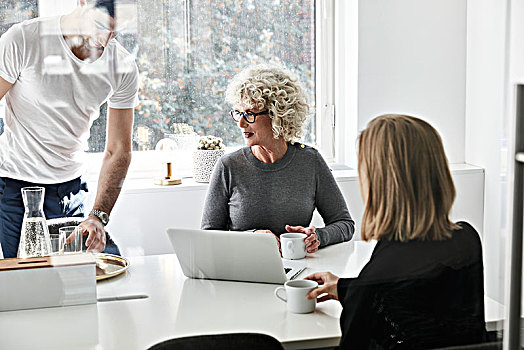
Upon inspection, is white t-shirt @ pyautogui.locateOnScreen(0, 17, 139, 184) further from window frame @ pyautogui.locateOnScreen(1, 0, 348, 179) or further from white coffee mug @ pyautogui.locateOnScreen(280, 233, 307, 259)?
white coffee mug @ pyautogui.locateOnScreen(280, 233, 307, 259)

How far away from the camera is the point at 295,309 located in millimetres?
1513

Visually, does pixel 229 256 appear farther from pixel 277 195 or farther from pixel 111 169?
pixel 111 169

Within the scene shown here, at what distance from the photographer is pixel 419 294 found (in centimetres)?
159

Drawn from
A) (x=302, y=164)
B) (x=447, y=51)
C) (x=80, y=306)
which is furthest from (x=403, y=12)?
(x=80, y=306)

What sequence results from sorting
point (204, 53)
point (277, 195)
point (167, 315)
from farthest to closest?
1. point (277, 195)
2. point (204, 53)
3. point (167, 315)

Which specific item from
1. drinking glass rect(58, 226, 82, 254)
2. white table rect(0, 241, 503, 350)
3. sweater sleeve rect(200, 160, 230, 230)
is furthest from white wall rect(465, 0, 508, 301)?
drinking glass rect(58, 226, 82, 254)

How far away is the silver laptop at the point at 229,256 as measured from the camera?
1.60 metres

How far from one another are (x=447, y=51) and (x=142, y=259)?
85 centimetres

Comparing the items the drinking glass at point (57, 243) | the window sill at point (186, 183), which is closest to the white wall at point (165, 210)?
the window sill at point (186, 183)

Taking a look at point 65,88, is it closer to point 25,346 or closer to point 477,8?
point 25,346

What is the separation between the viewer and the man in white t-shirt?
1513 mm

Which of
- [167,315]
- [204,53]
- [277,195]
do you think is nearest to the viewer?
[167,315]

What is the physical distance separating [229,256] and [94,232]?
1.03 feet

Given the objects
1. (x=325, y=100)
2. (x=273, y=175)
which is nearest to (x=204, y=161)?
A: (x=273, y=175)
